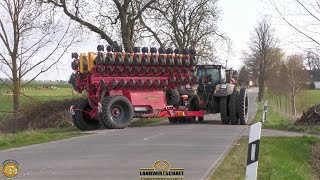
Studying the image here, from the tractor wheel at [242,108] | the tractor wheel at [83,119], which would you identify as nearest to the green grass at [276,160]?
the tractor wheel at [242,108]

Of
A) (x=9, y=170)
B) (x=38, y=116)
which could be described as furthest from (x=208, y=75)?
(x=9, y=170)

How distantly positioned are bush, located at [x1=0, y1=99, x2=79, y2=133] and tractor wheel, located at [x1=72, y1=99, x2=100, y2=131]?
4.41 m

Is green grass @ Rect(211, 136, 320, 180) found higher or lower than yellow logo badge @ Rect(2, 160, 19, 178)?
lower

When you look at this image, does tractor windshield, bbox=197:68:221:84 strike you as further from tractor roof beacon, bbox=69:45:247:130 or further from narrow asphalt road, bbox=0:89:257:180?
narrow asphalt road, bbox=0:89:257:180

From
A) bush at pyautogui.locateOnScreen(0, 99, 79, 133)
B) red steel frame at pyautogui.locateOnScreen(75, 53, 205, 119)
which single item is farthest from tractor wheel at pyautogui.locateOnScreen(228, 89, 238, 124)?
bush at pyautogui.locateOnScreen(0, 99, 79, 133)

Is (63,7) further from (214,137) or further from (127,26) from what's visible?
(214,137)

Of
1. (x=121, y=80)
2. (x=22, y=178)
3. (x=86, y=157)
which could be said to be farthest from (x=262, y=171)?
(x=121, y=80)

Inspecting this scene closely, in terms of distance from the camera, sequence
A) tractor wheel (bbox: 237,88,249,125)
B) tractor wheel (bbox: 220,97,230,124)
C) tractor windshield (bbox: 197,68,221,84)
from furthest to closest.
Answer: tractor windshield (bbox: 197,68,221,84) → tractor wheel (bbox: 220,97,230,124) → tractor wheel (bbox: 237,88,249,125)

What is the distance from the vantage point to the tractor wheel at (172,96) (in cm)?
2072

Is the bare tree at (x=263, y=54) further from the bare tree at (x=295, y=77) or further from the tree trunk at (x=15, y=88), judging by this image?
the tree trunk at (x=15, y=88)

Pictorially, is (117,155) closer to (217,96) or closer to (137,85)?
(137,85)

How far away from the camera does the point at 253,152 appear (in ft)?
20.7

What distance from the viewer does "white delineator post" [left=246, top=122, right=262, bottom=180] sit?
6207 mm

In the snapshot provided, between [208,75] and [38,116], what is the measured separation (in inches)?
347
